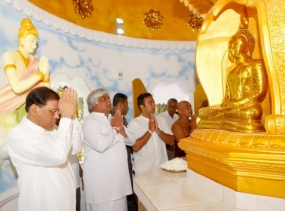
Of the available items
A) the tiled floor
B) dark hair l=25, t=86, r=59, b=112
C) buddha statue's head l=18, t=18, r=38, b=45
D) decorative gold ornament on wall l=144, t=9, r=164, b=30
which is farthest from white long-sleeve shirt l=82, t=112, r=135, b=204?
Answer: decorative gold ornament on wall l=144, t=9, r=164, b=30

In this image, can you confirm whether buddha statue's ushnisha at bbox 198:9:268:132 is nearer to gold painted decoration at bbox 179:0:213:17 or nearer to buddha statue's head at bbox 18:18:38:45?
gold painted decoration at bbox 179:0:213:17

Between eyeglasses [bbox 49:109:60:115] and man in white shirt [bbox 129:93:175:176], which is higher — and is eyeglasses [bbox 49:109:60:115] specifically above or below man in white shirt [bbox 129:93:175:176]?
above

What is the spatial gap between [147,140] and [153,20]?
125 inches

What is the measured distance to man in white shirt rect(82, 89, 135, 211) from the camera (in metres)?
2.97

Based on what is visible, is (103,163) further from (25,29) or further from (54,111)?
(25,29)

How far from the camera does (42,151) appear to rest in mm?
1866

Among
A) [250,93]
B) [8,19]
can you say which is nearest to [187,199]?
[250,93]

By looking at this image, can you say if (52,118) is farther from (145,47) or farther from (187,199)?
(145,47)

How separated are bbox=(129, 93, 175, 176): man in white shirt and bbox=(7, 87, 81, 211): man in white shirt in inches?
61.0

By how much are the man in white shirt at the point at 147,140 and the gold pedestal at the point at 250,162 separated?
1793mm

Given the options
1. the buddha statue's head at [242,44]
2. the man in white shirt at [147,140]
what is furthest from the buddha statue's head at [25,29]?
the buddha statue's head at [242,44]

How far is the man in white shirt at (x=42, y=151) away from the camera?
1898mm

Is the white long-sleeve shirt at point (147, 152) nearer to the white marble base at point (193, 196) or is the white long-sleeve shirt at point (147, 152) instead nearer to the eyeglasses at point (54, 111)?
the white marble base at point (193, 196)

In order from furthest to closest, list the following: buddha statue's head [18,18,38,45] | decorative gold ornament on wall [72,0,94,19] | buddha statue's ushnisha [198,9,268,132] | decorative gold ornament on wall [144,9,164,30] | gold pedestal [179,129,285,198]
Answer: decorative gold ornament on wall [144,9,164,30], decorative gold ornament on wall [72,0,94,19], buddha statue's head [18,18,38,45], buddha statue's ushnisha [198,9,268,132], gold pedestal [179,129,285,198]
